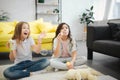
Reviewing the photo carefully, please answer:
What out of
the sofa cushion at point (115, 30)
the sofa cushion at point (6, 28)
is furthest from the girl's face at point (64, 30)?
the sofa cushion at point (6, 28)

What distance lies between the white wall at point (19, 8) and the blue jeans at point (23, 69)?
148 inches

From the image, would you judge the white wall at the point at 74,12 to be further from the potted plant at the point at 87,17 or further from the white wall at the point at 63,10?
the potted plant at the point at 87,17

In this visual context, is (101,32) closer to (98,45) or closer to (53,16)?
(98,45)

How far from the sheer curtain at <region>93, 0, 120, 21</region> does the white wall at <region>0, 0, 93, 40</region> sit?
0.32 meters

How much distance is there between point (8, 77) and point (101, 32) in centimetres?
182

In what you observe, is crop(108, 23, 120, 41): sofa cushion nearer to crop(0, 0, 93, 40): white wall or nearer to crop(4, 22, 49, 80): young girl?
crop(4, 22, 49, 80): young girl

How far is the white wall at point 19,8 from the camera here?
5.71 m

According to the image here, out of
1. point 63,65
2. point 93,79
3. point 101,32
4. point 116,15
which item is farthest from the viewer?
point 116,15

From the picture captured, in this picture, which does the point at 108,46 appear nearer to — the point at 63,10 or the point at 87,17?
the point at 87,17

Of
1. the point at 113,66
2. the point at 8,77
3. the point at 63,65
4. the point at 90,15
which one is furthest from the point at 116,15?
the point at 8,77

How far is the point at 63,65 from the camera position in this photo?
2340mm

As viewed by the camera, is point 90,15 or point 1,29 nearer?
point 1,29

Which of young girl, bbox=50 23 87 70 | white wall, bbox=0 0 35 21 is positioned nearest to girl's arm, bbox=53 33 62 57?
young girl, bbox=50 23 87 70

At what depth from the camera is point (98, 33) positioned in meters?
3.23
